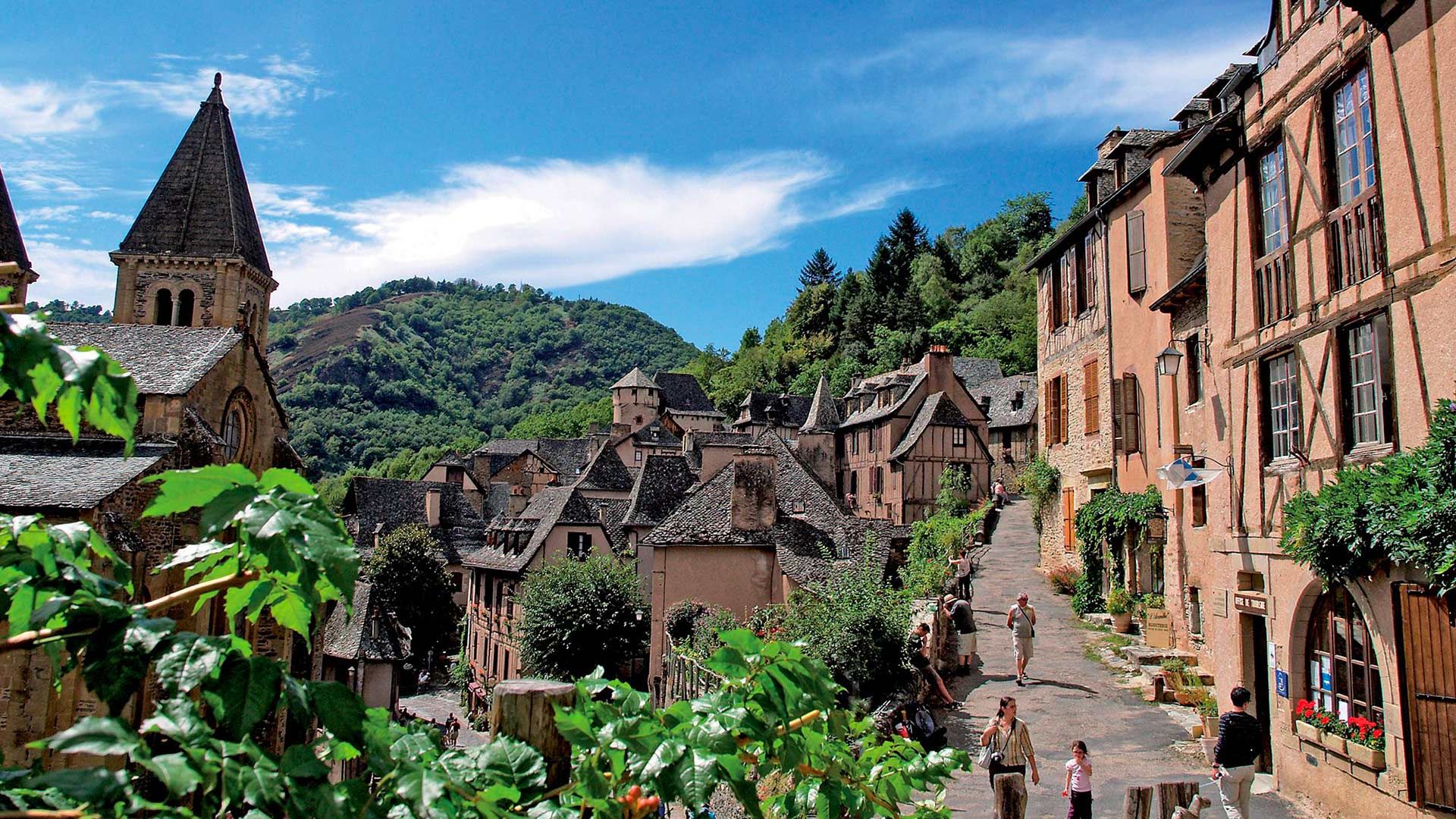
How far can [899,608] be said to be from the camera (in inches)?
655

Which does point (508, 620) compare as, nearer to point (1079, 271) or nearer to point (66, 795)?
point (1079, 271)

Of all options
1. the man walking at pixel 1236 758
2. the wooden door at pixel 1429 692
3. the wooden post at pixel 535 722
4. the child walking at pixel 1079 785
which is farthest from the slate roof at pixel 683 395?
the wooden post at pixel 535 722

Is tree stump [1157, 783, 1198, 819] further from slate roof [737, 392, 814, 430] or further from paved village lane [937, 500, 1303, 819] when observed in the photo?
slate roof [737, 392, 814, 430]

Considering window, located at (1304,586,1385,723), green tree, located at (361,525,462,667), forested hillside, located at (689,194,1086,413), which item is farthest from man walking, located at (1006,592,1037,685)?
forested hillside, located at (689,194,1086,413)

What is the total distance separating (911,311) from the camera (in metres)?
78.7

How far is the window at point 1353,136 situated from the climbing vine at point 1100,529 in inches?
401

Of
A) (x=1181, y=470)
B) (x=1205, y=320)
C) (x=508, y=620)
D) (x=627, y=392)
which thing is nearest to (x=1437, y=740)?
(x=1181, y=470)

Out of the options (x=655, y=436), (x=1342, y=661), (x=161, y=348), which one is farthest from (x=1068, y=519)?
(x=655, y=436)

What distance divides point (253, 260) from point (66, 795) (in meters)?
36.4

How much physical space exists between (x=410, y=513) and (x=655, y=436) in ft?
67.1

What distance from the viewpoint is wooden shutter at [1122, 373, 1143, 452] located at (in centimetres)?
2117

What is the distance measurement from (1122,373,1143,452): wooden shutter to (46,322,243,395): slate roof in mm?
21660

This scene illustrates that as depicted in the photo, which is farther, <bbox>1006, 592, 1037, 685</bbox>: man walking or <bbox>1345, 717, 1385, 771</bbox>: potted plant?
<bbox>1006, 592, 1037, 685</bbox>: man walking

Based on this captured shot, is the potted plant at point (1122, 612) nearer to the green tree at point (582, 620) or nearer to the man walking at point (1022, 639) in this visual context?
the man walking at point (1022, 639)
